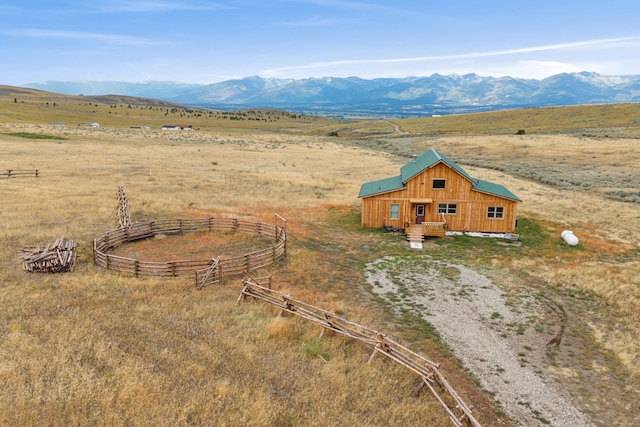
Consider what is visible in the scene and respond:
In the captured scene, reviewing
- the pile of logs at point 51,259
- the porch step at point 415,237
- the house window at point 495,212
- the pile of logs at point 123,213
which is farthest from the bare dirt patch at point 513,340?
the pile of logs at point 123,213

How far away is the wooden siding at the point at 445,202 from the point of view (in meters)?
34.6

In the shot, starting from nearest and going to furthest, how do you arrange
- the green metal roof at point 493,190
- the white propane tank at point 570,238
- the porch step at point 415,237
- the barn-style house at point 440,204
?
the white propane tank at point 570,238, the porch step at point 415,237, the green metal roof at point 493,190, the barn-style house at point 440,204

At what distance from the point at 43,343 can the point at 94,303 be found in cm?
383

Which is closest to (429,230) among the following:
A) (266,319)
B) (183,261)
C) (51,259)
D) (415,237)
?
(415,237)

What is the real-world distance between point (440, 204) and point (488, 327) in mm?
17342

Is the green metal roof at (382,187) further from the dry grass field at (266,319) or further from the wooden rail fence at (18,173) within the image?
the wooden rail fence at (18,173)

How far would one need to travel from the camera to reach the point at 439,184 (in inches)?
1390

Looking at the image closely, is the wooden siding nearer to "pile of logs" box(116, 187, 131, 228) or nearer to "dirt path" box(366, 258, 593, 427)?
"dirt path" box(366, 258, 593, 427)

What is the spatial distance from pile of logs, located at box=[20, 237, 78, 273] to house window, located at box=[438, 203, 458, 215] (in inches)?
1053

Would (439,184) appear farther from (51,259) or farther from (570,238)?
(51,259)

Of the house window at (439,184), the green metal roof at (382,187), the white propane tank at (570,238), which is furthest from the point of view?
the green metal roof at (382,187)

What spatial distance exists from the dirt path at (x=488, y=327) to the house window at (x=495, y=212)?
30.6ft

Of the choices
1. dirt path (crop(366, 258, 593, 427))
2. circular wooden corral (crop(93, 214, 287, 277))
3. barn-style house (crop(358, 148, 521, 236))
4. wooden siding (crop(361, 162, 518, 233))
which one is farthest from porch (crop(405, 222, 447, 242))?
circular wooden corral (crop(93, 214, 287, 277))

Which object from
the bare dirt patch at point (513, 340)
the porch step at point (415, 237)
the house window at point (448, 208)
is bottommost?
the bare dirt patch at point (513, 340)
